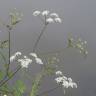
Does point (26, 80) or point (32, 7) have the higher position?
point (32, 7)

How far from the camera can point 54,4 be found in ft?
8.69

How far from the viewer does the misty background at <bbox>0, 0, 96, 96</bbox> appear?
8.70ft

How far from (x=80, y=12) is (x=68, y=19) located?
121 millimetres

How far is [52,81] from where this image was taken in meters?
2.68

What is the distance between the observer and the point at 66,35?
8.74 ft

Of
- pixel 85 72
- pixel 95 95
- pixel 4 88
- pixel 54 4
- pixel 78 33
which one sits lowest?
pixel 4 88

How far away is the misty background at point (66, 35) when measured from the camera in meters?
2.65

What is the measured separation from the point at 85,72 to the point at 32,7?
2.39 feet

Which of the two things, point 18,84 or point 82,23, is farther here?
point 82,23

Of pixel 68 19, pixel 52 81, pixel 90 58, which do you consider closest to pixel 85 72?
pixel 90 58

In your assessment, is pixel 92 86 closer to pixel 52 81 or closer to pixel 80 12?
pixel 52 81

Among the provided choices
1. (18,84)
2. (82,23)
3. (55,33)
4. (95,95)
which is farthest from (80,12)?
(18,84)

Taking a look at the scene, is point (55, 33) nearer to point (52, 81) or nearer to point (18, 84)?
point (52, 81)

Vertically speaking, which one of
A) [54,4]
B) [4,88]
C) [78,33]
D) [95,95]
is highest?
[54,4]
